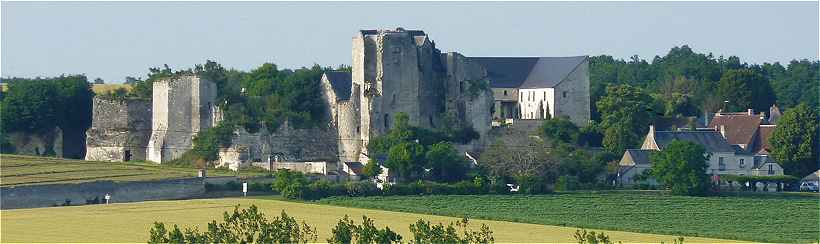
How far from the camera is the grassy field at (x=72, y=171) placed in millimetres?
64875

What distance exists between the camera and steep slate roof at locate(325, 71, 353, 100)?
76.4 metres

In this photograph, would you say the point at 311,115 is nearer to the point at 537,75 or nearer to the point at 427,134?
the point at 427,134

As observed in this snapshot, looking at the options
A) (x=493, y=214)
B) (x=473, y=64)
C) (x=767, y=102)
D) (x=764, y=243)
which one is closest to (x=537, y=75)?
(x=473, y=64)

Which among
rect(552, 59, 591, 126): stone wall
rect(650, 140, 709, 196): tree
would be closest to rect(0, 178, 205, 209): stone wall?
rect(650, 140, 709, 196): tree

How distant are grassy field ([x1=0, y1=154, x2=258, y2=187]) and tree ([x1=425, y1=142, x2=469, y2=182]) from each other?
5568mm

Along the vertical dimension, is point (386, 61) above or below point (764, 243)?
above

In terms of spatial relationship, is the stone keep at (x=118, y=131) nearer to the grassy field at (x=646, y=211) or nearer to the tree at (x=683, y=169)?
the grassy field at (x=646, y=211)

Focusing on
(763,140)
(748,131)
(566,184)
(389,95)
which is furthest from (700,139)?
(389,95)

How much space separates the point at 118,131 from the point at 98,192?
12.3 m

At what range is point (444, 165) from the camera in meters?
69.8

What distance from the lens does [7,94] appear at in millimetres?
79938

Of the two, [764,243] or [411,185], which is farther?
[411,185]

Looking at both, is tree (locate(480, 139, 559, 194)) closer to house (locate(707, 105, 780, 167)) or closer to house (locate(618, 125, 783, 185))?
house (locate(618, 125, 783, 185))

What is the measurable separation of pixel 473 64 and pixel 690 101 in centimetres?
1656
